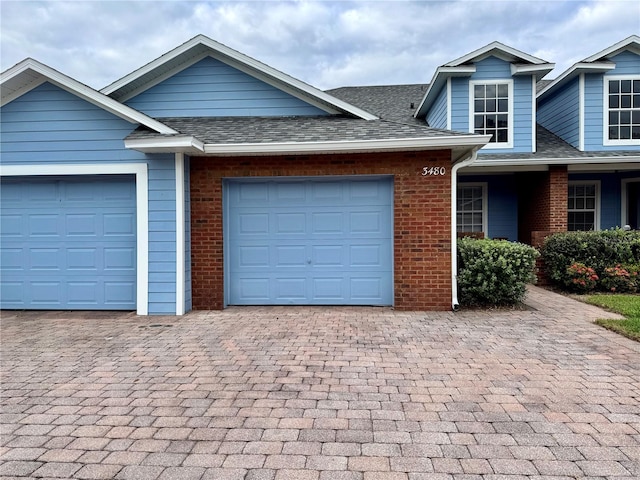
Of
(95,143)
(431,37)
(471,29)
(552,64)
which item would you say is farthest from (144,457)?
(431,37)

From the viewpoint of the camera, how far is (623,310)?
6945 millimetres

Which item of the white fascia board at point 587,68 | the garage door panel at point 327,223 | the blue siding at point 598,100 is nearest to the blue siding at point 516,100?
the white fascia board at point 587,68

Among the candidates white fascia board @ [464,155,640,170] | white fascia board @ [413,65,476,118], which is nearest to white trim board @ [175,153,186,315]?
white fascia board @ [464,155,640,170]

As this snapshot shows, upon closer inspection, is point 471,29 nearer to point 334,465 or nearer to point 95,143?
point 95,143

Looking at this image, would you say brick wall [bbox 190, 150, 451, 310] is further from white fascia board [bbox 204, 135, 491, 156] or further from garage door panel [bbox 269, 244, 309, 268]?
garage door panel [bbox 269, 244, 309, 268]

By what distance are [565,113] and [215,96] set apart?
9889mm

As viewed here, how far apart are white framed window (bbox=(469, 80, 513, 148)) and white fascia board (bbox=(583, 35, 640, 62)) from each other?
7.48ft

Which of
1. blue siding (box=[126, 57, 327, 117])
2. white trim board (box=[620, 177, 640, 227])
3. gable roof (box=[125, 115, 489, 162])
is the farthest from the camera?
white trim board (box=[620, 177, 640, 227])

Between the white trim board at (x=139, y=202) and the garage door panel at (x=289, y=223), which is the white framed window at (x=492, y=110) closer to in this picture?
the garage door panel at (x=289, y=223)

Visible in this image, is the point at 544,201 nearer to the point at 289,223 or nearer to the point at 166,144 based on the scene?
the point at 289,223

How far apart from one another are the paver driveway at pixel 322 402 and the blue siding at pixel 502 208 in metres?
6.81

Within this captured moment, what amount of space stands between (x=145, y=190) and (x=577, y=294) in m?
9.00

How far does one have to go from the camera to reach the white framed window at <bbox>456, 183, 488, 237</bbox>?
1238cm

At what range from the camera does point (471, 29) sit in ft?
48.9
